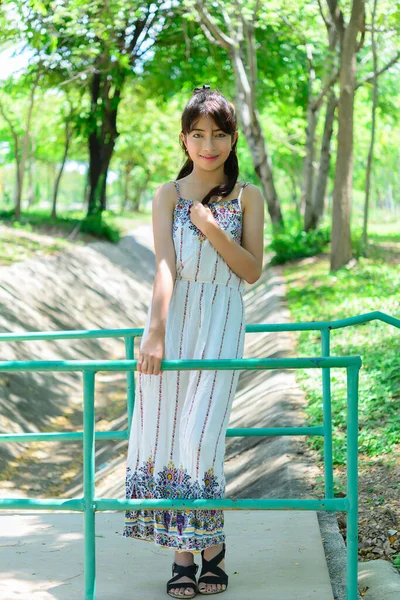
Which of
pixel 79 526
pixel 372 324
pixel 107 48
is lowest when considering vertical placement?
pixel 79 526

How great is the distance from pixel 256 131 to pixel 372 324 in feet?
27.5

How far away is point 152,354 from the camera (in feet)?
9.48

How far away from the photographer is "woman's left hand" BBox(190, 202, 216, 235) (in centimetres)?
305

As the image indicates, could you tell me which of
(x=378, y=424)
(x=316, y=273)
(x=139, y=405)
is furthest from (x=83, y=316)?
(x=139, y=405)

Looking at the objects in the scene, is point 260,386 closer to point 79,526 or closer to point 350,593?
point 79,526

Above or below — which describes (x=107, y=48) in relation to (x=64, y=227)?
above

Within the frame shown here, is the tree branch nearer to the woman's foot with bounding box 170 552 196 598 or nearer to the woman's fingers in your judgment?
the woman's fingers

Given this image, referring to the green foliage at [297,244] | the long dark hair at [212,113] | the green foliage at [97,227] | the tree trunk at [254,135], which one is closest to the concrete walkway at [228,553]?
the long dark hair at [212,113]

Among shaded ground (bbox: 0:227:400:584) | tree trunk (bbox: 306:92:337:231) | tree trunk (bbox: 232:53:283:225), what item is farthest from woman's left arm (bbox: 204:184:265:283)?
tree trunk (bbox: 306:92:337:231)

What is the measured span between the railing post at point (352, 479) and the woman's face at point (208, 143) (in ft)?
3.06

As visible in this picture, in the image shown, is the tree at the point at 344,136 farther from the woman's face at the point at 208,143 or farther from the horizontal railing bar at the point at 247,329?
the woman's face at the point at 208,143

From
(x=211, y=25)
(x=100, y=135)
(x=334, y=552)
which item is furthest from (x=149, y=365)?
(x=100, y=135)

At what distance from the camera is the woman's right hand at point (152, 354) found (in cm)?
287

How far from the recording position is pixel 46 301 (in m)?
12.2
